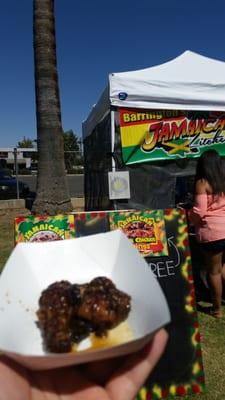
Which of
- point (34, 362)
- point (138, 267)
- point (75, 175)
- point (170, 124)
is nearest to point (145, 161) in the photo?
point (170, 124)

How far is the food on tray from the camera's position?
60.1 inches

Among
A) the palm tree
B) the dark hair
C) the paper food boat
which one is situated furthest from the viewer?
the palm tree

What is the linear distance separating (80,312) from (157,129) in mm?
4280

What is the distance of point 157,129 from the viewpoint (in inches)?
219

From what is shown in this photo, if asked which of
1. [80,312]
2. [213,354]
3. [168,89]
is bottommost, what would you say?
[213,354]

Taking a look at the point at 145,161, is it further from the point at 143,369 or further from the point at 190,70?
the point at 143,369

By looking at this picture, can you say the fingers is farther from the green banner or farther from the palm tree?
the palm tree

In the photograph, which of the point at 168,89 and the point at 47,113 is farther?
the point at 47,113

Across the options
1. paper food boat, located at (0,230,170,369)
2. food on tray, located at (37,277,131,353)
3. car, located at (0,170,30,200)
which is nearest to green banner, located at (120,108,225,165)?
paper food boat, located at (0,230,170,369)

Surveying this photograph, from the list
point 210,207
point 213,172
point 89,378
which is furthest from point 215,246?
point 89,378

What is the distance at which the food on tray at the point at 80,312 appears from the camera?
1.53 m

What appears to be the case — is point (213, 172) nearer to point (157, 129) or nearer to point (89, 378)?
point (157, 129)

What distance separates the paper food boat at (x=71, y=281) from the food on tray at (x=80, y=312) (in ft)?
0.16

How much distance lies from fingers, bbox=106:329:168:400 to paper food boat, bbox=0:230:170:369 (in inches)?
3.1
